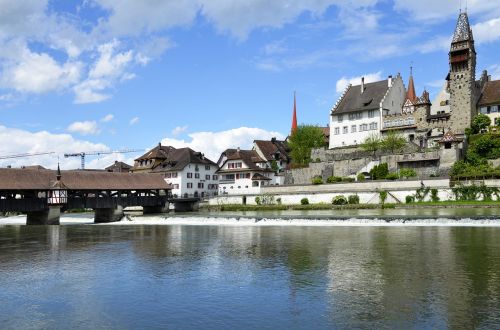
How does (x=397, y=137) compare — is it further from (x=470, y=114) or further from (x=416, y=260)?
(x=416, y=260)

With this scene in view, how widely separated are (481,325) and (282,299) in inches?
213

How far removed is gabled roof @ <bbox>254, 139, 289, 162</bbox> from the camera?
84.1 m

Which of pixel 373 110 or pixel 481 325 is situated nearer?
pixel 481 325

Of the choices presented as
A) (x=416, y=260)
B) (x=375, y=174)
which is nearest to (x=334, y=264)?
(x=416, y=260)

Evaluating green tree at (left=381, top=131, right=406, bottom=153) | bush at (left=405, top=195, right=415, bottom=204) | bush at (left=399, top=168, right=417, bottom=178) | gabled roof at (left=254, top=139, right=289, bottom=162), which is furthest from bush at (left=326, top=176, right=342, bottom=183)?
gabled roof at (left=254, top=139, right=289, bottom=162)

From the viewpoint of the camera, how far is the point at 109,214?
55.0 metres

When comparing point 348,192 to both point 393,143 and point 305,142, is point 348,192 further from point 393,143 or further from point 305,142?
point 305,142

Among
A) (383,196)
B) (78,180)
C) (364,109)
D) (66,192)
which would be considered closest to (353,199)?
(383,196)

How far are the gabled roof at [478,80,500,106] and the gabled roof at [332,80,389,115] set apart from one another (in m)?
13.5

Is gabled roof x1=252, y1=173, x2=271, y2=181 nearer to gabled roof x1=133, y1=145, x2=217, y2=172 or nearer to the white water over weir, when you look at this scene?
gabled roof x1=133, y1=145, x2=217, y2=172

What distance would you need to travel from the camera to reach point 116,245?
29.5m

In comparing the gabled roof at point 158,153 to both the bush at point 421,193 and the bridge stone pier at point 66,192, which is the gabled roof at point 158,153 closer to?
the bridge stone pier at point 66,192

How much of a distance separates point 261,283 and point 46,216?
3747cm

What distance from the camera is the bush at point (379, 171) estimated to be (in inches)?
2393
